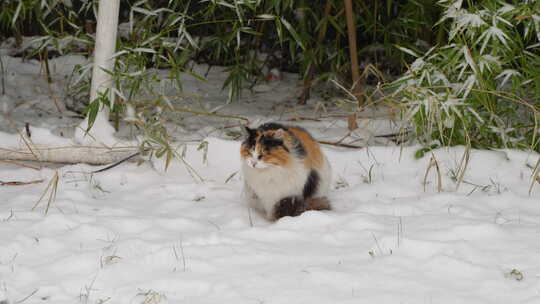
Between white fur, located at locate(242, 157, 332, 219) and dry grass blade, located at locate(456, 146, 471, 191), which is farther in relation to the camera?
dry grass blade, located at locate(456, 146, 471, 191)

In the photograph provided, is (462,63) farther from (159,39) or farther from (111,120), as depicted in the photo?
(111,120)

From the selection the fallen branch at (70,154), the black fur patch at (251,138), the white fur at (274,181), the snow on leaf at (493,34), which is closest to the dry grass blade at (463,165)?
the snow on leaf at (493,34)

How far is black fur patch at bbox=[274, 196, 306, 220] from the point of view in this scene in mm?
3385

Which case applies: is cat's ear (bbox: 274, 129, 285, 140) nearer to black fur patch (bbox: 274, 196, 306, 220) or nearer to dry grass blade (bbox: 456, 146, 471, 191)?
black fur patch (bbox: 274, 196, 306, 220)

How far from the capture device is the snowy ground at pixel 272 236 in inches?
101

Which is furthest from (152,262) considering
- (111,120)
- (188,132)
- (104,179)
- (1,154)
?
(111,120)

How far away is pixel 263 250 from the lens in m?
2.93

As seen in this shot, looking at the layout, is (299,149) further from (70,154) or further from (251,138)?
(70,154)

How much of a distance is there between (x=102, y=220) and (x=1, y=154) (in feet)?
3.71

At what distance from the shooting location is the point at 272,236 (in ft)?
10.2

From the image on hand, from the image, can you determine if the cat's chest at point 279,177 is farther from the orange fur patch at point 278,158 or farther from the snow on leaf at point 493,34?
the snow on leaf at point 493,34

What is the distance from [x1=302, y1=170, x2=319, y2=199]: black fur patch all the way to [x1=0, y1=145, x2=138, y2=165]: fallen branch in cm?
120

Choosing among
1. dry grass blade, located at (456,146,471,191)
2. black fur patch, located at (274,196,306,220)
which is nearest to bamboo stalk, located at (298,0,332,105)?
dry grass blade, located at (456,146,471,191)

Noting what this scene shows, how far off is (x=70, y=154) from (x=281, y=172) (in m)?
1.44
